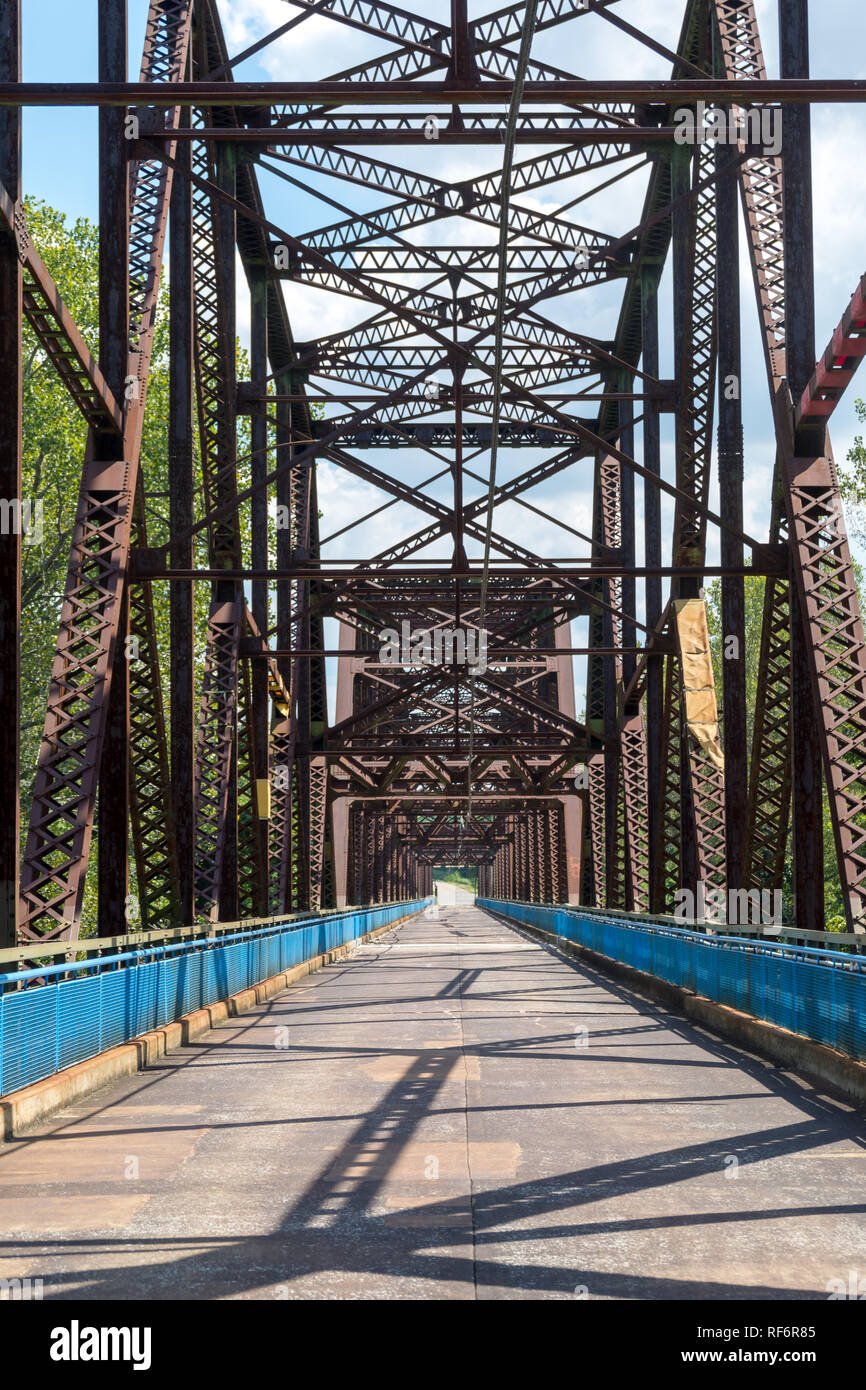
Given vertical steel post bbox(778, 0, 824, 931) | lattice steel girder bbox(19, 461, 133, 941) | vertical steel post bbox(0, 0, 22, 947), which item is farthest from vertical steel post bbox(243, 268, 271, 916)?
vertical steel post bbox(0, 0, 22, 947)

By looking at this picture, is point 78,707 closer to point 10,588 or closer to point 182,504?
point 10,588

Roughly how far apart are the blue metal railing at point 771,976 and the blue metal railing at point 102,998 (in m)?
5.38

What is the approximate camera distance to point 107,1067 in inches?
485

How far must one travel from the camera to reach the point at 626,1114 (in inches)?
422

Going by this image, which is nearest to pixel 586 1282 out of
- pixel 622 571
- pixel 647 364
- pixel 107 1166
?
pixel 107 1166

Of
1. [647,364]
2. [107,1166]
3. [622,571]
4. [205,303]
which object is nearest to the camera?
[107,1166]

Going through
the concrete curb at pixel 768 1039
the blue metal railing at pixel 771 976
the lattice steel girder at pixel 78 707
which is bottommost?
the concrete curb at pixel 768 1039

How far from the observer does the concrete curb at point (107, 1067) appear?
9945 mm

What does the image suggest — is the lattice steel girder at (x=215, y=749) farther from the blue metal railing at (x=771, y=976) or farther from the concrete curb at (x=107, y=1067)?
the blue metal railing at (x=771, y=976)

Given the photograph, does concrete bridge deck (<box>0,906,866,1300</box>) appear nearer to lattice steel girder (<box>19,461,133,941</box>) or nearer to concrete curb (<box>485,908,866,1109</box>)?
concrete curb (<box>485,908,866,1109</box>)

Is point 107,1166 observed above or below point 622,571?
below

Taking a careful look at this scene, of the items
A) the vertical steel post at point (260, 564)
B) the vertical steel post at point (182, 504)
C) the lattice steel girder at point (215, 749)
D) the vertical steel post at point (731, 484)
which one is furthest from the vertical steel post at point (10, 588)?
the vertical steel post at point (260, 564)

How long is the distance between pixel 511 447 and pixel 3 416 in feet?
89.9

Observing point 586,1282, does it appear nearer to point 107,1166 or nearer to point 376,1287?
point 376,1287
